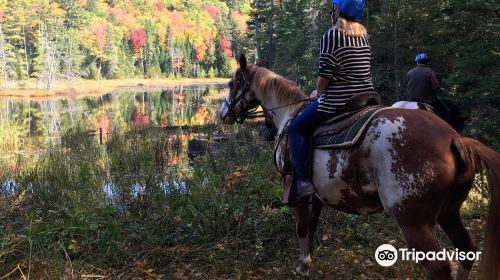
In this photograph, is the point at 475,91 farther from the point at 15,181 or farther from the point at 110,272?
the point at 15,181

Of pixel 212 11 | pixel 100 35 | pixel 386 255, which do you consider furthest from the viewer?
pixel 212 11

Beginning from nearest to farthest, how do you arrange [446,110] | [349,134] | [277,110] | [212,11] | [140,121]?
[349,134]
[277,110]
[446,110]
[140,121]
[212,11]

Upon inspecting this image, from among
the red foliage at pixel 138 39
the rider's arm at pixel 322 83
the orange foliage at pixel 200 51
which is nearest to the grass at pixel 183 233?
the rider's arm at pixel 322 83

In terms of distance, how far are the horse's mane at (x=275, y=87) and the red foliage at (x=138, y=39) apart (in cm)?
9866

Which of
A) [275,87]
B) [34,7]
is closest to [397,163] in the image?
[275,87]

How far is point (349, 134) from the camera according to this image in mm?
3180

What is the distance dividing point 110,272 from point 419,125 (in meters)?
3.48

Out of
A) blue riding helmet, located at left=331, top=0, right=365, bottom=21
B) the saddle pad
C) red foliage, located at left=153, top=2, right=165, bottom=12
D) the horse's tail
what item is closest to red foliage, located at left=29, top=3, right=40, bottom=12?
red foliage, located at left=153, top=2, right=165, bottom=12

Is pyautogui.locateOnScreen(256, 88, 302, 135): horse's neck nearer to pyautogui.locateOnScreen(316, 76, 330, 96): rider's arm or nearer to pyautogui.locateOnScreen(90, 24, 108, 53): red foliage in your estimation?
pyautogui.locateOnScreen(316, 76, 330, 96): rider's arm

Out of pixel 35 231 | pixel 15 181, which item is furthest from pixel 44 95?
pixel 35 231

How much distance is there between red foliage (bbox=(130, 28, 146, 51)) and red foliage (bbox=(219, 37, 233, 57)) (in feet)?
66.1

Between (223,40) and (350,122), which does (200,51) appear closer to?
(223,40)

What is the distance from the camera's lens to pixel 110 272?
4.29m

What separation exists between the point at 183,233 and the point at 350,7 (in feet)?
11.2
